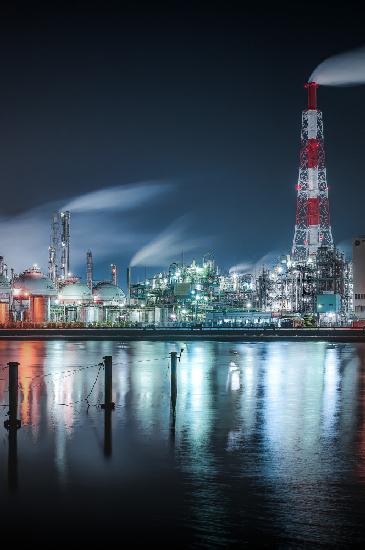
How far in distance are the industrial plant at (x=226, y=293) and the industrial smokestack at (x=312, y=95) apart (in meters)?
0.18

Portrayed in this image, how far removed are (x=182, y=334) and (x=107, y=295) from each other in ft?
152

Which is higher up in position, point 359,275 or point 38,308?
point 359,275

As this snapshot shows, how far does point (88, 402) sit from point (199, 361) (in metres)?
21.4

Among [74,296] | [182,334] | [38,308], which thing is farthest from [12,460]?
[74,296]

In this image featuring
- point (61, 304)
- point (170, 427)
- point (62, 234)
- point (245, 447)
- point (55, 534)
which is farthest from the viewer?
point (62, 234)

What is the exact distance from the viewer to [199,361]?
47.4 meters

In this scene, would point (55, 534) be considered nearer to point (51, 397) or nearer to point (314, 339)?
point (51, 397)

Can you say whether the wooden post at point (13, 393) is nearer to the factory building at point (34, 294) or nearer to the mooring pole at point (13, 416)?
the mooring pole at point (13, 416)

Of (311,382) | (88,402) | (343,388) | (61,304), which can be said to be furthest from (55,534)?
(61,304)

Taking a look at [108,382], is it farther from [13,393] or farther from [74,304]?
[74,304]

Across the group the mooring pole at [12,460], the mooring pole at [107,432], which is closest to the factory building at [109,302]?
the mooring pole at [107,432]

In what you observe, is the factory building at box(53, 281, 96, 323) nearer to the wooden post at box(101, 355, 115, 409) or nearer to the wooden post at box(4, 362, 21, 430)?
the wooden post at box(101, 355, 115, 409)

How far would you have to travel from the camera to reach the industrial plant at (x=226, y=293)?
11438cm

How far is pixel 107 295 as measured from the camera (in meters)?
132
